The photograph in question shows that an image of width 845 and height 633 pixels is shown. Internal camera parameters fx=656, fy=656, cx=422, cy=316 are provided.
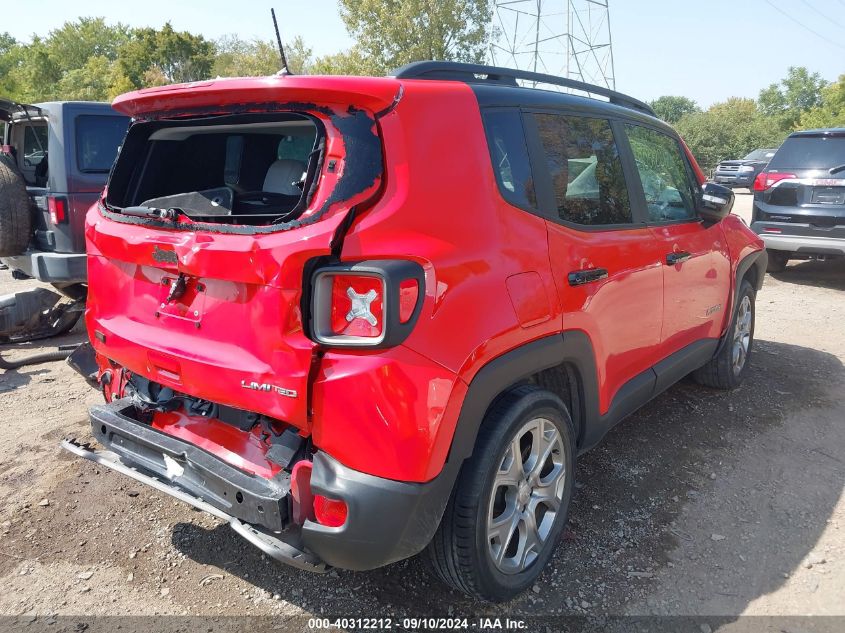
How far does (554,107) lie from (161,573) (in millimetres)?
2585

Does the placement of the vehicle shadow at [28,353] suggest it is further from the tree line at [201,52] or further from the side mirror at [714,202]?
the tree line at [201,52]

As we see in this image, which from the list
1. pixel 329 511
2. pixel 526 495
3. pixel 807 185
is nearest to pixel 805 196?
pixel 807 185

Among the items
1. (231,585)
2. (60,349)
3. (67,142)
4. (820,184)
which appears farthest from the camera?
(820,184)

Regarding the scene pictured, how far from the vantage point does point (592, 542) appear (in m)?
2.96

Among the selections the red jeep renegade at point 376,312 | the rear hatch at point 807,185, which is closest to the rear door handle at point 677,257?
the red jeep renegade at point 376,312

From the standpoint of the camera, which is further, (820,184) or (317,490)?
(820,184)

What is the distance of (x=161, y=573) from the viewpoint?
2.77 m

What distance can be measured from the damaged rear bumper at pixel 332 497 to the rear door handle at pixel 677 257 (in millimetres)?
1888

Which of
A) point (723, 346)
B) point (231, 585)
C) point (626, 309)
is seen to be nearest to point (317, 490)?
point (231, 585)

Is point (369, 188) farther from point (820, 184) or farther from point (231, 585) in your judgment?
point (820, 184)

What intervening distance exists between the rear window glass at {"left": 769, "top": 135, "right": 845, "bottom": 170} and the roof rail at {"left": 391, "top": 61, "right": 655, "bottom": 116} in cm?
617

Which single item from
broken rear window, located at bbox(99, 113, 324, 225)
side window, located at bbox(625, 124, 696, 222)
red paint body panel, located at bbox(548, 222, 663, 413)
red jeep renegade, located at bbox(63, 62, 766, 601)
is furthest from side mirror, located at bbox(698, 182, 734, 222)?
broken rear window, located at bbox(99, 113, 324, 225)

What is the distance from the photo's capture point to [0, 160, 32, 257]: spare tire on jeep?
6062 millimetres

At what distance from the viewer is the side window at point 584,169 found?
2723 mm
